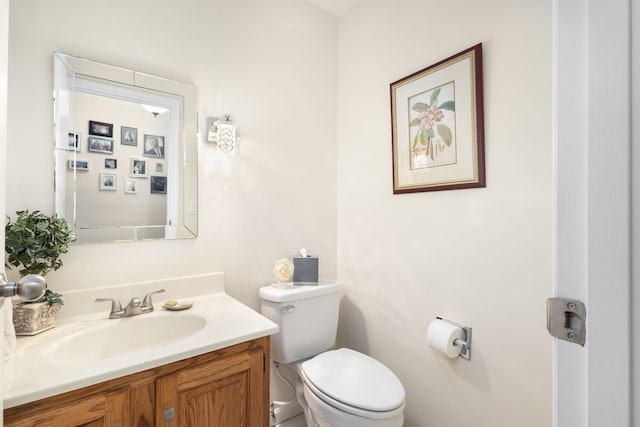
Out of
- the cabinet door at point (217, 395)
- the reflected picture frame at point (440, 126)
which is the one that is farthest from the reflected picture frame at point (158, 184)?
the reflected picture frame at point (440, 126)

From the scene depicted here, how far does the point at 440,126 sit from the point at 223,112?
1077 mm

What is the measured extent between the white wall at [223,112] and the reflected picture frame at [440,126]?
0.54m

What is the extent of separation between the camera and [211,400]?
1.01 m

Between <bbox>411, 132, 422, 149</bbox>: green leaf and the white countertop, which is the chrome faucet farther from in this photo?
<bbox>411, 132, 422, 149</bbox>: green leaf

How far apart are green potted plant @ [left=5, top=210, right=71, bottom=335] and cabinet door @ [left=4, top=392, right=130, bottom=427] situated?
15.4 inches

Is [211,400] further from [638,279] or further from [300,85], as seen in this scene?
[300,85]

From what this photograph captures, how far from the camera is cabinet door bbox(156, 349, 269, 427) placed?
929mm

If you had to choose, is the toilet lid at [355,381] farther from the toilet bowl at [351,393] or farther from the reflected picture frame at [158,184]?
the reflected picture frame at [158,184]

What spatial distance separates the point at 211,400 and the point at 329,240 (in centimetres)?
112

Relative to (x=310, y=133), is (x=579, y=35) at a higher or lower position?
lower

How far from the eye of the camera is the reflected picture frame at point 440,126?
1.24 metres

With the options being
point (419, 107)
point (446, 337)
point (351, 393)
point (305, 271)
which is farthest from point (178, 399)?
point (419, 107)

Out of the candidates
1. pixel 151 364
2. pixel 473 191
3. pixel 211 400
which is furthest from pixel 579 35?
pixel 211 400

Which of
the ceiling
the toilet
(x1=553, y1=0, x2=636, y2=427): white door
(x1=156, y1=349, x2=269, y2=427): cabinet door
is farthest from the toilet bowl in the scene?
the ceiling
